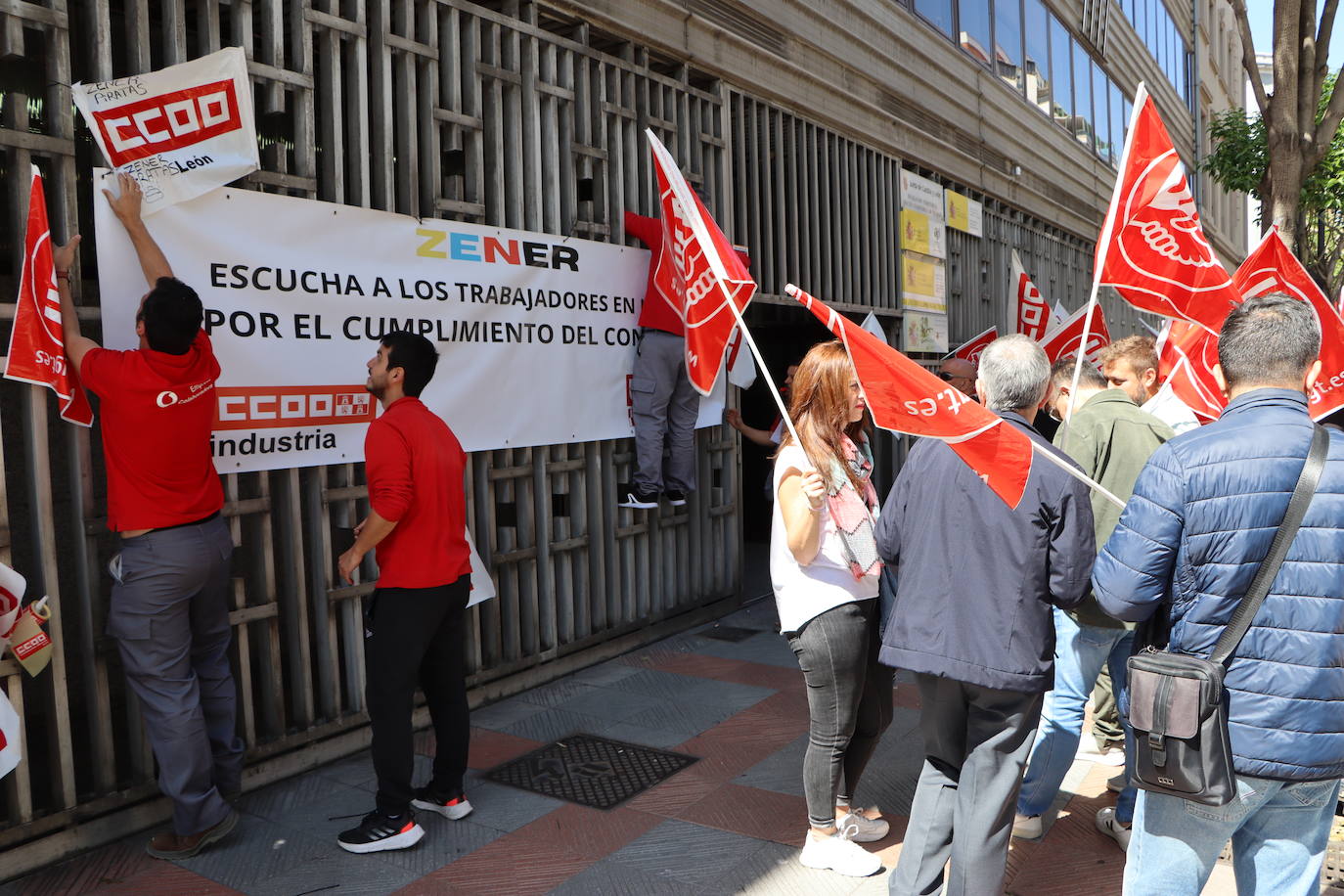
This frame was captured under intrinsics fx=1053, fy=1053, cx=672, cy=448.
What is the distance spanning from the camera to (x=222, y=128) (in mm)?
A: 4387

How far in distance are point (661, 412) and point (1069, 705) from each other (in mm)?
3415

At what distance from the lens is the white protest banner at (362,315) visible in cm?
449

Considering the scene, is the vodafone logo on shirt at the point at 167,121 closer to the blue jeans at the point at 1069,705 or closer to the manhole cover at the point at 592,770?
the manhole cover at the point at 592,770

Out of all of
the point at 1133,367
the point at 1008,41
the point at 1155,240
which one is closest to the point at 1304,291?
the point at 1133,367

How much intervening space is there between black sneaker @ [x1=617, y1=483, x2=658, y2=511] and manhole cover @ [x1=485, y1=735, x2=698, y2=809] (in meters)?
1.80

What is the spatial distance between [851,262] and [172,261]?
21.7ft

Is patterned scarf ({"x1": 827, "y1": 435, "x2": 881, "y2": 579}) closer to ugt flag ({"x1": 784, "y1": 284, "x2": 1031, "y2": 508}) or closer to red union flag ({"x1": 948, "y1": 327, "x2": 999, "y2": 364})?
ugt flag ({"x1": 784, "y1": 284, "x2": 1031, "y2": 508})

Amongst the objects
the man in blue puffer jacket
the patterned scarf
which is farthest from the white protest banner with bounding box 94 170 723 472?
the man in blue puffer jacket

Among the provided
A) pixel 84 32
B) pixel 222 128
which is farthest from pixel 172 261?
pixel 84 32

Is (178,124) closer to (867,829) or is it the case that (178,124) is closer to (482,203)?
(482,203)

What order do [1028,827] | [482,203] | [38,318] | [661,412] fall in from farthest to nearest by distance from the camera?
1. [661,412]
2. [482,203]
3. [1028,827]
4. [38,318]

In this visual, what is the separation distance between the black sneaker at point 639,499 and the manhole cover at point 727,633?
1177mm

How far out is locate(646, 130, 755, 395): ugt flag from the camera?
4.34 m

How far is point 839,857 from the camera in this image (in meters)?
3.89
